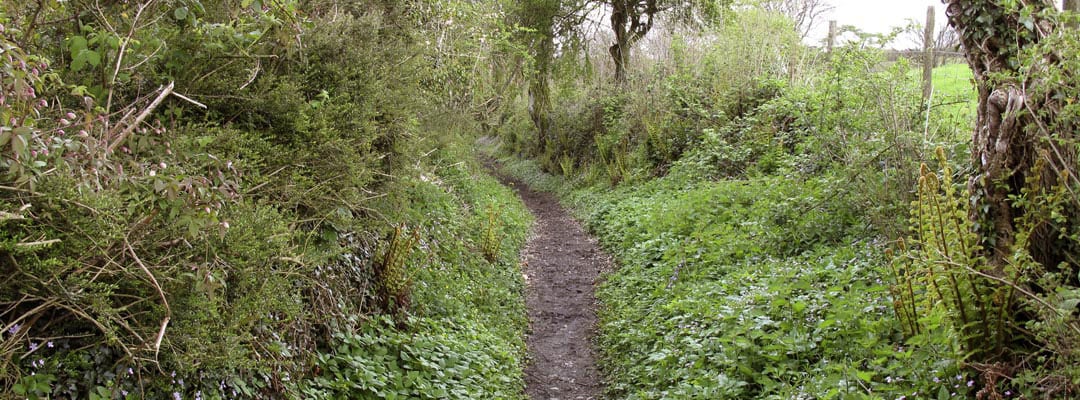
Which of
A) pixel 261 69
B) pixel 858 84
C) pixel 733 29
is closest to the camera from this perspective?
pixel 261 69

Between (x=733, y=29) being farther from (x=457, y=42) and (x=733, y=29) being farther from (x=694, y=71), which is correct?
(x=457, y=42)

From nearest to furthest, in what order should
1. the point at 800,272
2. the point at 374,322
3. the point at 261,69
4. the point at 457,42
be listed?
the point at 261,69 → the point at 374,322 → the point at 800,272 → the point at 457,42

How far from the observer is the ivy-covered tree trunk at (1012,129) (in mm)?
3590

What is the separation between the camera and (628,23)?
19328 mm

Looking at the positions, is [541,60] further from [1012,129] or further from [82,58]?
[82,58]

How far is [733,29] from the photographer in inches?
620

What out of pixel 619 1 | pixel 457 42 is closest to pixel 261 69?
pixel 457 42

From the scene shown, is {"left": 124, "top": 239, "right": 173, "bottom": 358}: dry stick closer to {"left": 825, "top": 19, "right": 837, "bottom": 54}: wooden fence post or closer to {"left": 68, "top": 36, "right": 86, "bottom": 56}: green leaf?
{"left": 68, "top": 36, "right": 86, "bottom": 56}: green leaf

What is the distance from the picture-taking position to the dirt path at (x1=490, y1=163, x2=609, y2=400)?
6461 mm

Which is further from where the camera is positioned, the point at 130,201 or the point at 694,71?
the point at 694,71

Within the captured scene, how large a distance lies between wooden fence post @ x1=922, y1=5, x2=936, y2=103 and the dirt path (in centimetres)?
473

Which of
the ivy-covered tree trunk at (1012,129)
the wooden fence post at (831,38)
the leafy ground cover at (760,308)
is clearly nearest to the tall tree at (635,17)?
the wooden fence post at (831,38)

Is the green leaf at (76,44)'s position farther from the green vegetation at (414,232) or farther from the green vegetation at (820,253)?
the green vegetation at (820,253)

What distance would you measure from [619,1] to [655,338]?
14188 millimetres
